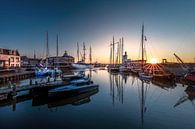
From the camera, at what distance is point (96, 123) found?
19094 mm

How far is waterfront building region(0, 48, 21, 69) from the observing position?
68.4 m

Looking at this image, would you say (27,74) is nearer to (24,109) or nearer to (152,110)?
(24,109)

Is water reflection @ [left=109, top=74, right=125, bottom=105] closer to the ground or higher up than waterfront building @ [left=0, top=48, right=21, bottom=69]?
closer to the ground

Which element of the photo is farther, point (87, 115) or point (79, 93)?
point (79, 93)

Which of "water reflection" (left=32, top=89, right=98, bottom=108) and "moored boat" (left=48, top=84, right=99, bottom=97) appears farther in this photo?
"moored boat" (left=48, top=84, right=99, bottom=97)

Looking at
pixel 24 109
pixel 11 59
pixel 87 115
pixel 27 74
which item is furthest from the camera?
pixel 11 59

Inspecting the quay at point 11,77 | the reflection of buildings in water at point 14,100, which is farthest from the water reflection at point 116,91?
the quay at point 11,77

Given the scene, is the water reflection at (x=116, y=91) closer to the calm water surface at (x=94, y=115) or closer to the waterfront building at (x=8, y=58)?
the calm water surface at (x=94, y=115)

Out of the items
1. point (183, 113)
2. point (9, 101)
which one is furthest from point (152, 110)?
point (9, 101)

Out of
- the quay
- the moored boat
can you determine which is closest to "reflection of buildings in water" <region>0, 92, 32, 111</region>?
the moored boat

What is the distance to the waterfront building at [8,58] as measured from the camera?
68.4m

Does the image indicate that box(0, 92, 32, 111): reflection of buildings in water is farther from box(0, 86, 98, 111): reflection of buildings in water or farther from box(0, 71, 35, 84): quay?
box(0, 71, 35, 84): quay

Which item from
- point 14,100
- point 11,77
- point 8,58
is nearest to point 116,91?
point 14,100

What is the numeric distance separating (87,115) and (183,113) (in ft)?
39.3
